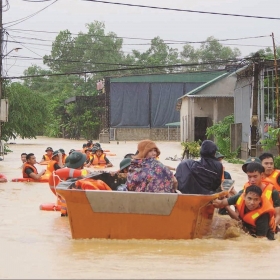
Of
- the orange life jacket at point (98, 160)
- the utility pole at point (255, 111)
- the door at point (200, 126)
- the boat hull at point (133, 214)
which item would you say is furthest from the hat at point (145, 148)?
the door at point (200, 126)

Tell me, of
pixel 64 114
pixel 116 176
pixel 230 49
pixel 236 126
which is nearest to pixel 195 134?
pixel 236 126

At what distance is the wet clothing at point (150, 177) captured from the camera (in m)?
9.72

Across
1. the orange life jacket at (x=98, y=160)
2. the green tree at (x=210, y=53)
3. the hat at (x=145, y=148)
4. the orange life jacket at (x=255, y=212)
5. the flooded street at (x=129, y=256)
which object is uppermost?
the green tree at (x=210, y=53)

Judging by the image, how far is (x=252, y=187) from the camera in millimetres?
9672

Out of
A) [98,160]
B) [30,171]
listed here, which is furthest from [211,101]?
[30,171]

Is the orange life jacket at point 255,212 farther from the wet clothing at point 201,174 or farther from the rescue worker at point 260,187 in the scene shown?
the wet clothing at point 201,174

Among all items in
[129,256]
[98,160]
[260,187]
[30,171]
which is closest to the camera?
[129,256]

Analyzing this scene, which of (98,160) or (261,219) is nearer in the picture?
(261,219)

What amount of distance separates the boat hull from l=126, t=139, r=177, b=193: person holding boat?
1.23ft

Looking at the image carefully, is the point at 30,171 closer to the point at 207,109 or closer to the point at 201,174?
the point at 201,174

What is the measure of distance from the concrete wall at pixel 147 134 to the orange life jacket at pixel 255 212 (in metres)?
58.6

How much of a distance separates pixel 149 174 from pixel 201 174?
911mm

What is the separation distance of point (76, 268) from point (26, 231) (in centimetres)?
358

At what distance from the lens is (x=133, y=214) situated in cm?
949
